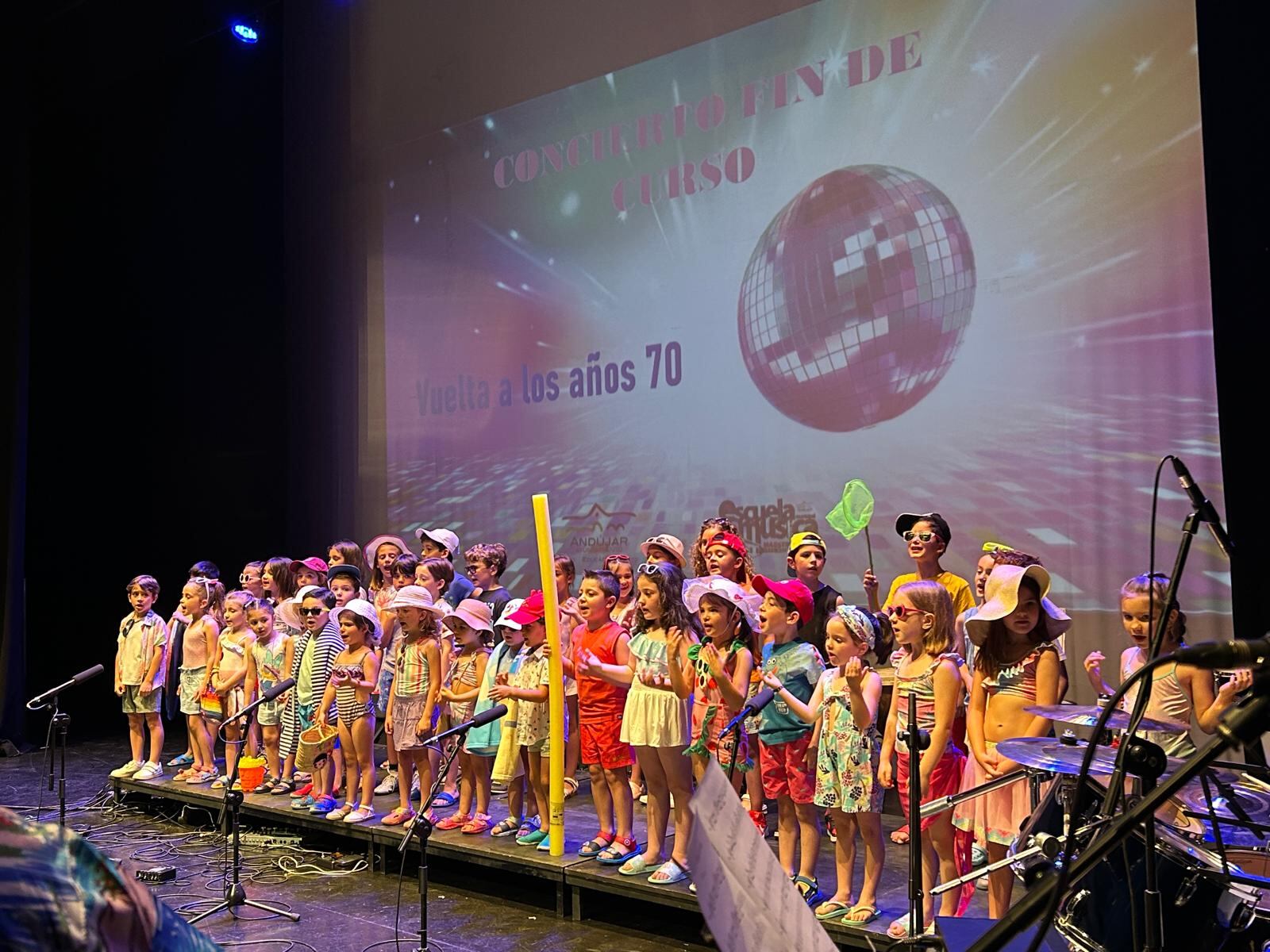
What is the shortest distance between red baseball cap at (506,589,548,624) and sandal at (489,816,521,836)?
3.43ft

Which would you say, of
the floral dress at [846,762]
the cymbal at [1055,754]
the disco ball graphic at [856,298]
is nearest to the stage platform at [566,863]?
the floral dress at [846,762]

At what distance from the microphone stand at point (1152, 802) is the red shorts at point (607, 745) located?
4189mm

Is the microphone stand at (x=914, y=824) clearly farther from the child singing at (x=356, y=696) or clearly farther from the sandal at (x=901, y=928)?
the child singing at (x=356, y=696)

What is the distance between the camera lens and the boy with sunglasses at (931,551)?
5652mm

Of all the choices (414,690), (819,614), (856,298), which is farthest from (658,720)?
(856,298)

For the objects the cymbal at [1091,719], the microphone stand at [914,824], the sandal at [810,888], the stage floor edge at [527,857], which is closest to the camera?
the cymbal at [1091,719]

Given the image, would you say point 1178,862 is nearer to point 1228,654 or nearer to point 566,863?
point 1228,654

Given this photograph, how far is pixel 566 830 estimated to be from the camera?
5734 mm

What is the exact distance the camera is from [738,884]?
1.20m

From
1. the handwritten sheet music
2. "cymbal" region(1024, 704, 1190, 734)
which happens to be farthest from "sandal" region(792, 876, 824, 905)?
the handwritten sheet music

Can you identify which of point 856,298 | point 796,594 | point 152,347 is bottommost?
point 796,594

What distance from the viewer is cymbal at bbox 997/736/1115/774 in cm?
232

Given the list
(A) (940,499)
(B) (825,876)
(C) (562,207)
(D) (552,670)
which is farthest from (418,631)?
(C) (562,207)

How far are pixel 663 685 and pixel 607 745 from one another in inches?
21.3
